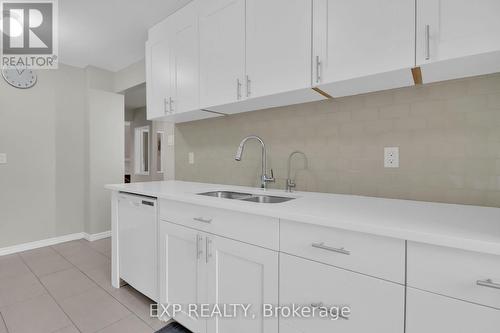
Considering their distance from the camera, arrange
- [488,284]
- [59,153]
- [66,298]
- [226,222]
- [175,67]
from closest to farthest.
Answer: [488,284], [226,222], [66,298], [175,67], [59,153]

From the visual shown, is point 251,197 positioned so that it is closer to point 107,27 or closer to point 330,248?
point 330,248

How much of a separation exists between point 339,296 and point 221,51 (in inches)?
63.6

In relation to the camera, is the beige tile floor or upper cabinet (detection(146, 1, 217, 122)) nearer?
the beige tile floor

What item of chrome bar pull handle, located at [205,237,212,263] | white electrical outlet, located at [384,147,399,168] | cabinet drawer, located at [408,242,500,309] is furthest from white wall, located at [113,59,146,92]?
cabinet drawer, located at [408,242,500,309]

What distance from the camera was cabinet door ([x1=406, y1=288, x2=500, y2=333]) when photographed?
702mm

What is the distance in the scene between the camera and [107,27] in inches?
95.7

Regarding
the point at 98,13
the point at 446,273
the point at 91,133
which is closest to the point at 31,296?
the point at 91,133

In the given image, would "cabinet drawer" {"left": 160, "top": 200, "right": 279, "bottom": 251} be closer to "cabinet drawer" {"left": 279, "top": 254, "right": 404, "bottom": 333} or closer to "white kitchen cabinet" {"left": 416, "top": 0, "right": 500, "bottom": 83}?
"cabinet drawer" {"left": 279, "top": 254, "right": 404, "bottom": 333}

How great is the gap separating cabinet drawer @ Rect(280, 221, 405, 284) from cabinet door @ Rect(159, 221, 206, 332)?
59cm

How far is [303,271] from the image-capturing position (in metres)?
1.03

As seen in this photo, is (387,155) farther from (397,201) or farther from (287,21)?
(287,21)

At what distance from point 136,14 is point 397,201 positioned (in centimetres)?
249

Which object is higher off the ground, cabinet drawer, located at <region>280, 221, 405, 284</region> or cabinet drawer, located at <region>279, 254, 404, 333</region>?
cabinet drawer, located at <region>280, 221, 405, 284</region>

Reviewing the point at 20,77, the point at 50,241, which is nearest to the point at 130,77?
the point at 20,77
